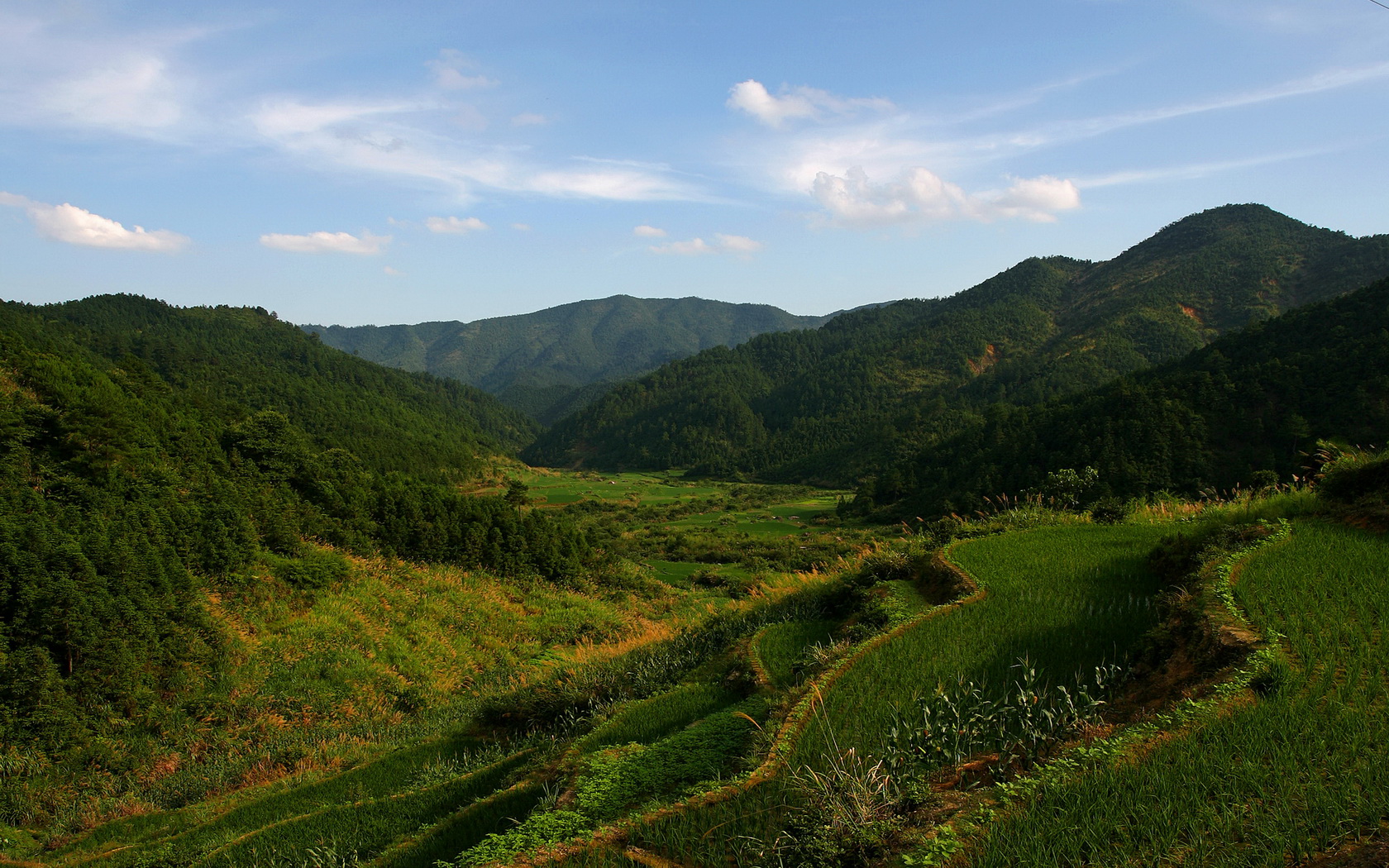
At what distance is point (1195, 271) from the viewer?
5969 inches

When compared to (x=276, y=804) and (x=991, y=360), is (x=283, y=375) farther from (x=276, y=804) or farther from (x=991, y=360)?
(x=991, y=360)

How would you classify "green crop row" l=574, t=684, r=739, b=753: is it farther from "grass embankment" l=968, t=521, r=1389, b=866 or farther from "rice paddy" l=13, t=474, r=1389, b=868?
"grass embankment" l=968, t=521, r=1389, b=866

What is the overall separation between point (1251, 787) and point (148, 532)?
78.5 feet

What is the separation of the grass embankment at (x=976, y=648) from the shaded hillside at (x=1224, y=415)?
3696 centimetres

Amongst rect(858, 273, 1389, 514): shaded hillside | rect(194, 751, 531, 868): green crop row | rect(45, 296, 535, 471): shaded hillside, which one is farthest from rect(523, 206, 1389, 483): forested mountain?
rect(194, 751, 531, 868): green crop row

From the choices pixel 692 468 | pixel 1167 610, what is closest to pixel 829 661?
pixel 1167 610

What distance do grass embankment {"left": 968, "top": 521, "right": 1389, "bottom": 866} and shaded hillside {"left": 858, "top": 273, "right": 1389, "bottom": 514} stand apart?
4179 centimetres

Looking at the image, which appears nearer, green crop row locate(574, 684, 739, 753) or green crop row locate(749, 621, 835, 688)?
green crop row locate(574, 684, 739, 753)

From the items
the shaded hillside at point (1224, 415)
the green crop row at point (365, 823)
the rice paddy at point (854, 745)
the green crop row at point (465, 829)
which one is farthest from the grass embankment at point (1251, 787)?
the shaded hillside at point (1224, 415)

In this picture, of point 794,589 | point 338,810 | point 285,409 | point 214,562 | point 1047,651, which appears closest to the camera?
point 1047,651

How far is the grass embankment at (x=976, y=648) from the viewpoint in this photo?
4180mm

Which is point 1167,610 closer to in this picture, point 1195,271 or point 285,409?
point 285,409

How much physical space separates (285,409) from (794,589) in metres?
120

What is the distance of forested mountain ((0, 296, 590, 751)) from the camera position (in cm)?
1388
